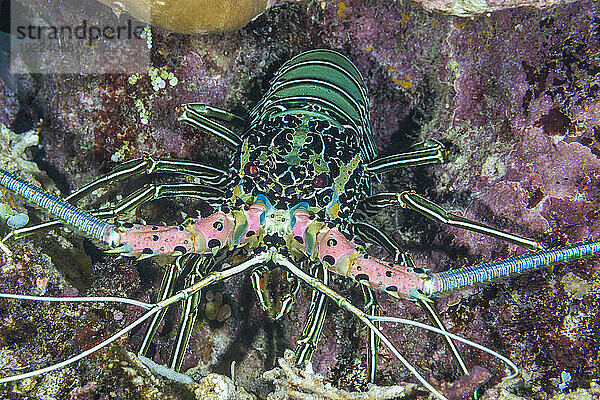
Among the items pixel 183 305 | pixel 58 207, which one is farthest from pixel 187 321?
pixel 58 207

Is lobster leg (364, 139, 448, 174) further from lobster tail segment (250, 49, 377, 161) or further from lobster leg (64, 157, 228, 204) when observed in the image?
lobster leg (64, 157, 228, 204)

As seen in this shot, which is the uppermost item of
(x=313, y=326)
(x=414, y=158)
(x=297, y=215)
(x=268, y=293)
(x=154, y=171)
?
(x=414, y=158)

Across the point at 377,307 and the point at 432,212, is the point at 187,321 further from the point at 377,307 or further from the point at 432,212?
the point at 432,212

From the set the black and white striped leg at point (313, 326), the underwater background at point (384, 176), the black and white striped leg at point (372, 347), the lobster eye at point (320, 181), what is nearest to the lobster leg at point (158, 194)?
the underwater background at point (384, 176)

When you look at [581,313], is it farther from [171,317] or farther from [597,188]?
[171,317]

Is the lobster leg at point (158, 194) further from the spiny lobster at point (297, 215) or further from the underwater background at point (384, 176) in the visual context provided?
the underwater background at point (384, 176)

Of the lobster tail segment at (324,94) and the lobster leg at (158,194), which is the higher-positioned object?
the lobster tail segment at (324,94)
